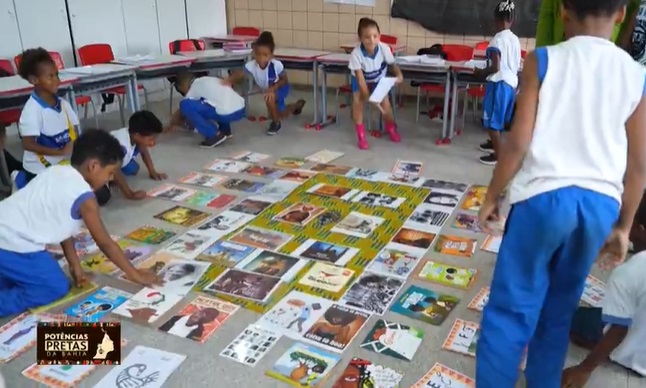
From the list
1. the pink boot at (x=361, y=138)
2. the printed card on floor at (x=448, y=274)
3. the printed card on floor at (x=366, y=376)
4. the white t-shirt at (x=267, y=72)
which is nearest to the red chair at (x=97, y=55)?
the white t-shirt at (x=267, y=72)

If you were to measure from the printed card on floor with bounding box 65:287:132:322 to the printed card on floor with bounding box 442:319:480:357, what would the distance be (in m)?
1.34

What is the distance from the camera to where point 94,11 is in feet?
18.4

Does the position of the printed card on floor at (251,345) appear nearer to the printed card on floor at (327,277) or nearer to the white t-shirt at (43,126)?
the printed card on floor at (327,277)

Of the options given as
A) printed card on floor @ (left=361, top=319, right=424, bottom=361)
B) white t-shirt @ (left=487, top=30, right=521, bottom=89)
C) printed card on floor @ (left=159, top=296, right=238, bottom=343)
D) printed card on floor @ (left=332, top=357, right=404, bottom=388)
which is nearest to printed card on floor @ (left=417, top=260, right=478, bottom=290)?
printed card on floor @ (left=361, top=319, right=424, bottom=361)

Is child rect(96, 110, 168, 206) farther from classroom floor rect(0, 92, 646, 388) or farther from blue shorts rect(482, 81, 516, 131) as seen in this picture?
blue shorts rect(482, 81, 516, 131)

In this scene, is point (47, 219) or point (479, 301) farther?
point (479, 301)

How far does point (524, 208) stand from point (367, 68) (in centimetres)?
341

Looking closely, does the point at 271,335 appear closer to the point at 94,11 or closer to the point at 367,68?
the point at 367,68

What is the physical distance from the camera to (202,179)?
3.85 meters

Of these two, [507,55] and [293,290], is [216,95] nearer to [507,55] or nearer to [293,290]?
[507,55]

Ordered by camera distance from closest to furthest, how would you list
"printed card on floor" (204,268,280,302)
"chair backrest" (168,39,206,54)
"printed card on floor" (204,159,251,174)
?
"printed card on floor" (204,268,280,302) → "printed card on floor" (204,159,251,174) → "chair backrest" (168,39,206,54)

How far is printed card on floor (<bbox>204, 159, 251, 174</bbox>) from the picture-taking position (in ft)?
13.3

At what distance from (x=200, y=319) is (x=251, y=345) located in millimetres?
279

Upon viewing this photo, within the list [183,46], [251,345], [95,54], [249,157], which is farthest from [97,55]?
[251,345]
